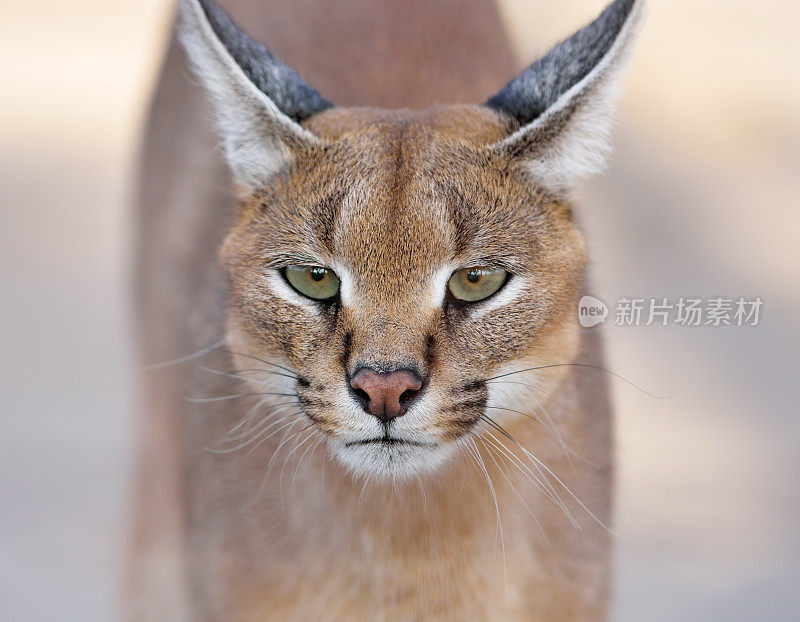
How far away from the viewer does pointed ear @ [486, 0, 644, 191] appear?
1.58 meters

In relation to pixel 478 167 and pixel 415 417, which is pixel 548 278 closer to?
pixel 478 167

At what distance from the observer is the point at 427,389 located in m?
1.58

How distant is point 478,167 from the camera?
1730 millimetres

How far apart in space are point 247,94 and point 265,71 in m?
0.07

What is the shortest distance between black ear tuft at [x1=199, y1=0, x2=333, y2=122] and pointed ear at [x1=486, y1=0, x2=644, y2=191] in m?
0.34

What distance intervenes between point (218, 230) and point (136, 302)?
75 centimetres

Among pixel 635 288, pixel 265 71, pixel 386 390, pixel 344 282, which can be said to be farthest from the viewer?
pixel 635 288

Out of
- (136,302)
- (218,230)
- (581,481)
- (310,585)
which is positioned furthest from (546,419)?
(136,302)

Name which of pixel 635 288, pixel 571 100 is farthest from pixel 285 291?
pixel 635 288

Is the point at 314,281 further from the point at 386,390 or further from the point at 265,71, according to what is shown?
the point at 265,71

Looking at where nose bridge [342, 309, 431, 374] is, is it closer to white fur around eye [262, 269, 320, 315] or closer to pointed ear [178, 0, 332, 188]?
white fur around eye [262, 269, 320, 315]

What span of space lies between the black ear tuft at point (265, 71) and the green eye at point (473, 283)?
43 centimetres

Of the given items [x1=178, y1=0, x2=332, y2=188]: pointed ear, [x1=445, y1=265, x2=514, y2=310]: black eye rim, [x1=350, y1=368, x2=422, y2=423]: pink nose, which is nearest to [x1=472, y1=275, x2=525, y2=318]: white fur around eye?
[x1=445, y1=265, x2=514, y2=310]: black eye rim

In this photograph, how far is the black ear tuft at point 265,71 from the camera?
1678 mm
